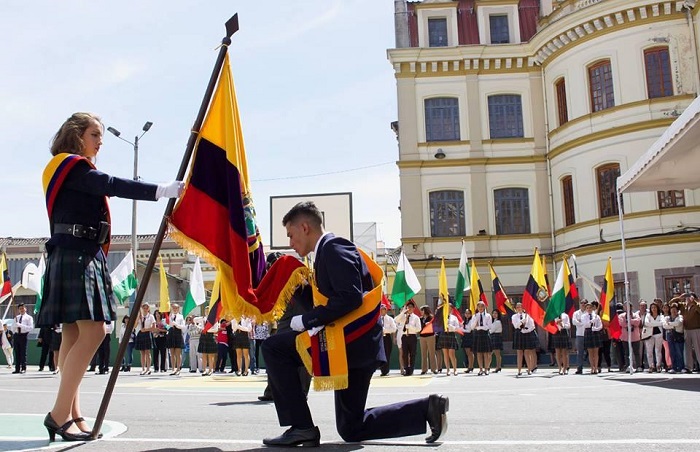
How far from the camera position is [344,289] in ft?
17.0

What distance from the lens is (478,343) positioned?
21.9 metres

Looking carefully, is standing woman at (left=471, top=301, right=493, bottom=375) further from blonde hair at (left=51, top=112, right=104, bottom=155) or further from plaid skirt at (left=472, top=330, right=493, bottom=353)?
blonde hair at (left=51, top=112, right=104, bottom=155)

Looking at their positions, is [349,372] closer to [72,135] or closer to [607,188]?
[72,135]

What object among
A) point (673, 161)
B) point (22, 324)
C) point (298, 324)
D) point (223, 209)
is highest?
point (673, 161)

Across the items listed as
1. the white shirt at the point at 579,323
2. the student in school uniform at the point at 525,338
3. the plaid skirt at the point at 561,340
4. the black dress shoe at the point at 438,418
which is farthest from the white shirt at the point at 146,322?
the black dress shoe at the point at 438,418

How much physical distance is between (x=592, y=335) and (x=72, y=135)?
17884 mm

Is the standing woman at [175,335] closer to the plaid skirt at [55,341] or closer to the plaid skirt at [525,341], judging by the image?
the plaid skirt at [55,341]

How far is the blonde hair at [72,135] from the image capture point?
574cm

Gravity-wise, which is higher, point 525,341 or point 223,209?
point 223,209

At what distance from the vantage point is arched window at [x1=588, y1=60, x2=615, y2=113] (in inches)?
1178

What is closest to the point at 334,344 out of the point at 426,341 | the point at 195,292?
the point at 426,341

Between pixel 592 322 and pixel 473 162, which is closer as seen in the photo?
pixel 592 322

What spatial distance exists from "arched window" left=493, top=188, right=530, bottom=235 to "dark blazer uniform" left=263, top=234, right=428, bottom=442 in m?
28.7

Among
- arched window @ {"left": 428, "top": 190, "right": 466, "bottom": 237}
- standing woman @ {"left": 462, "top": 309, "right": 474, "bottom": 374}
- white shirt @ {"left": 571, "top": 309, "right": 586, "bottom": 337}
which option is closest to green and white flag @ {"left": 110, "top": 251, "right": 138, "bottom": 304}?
standing woman @ {"left": 462, "top": 309, "right": 474, "bottom": 374}
